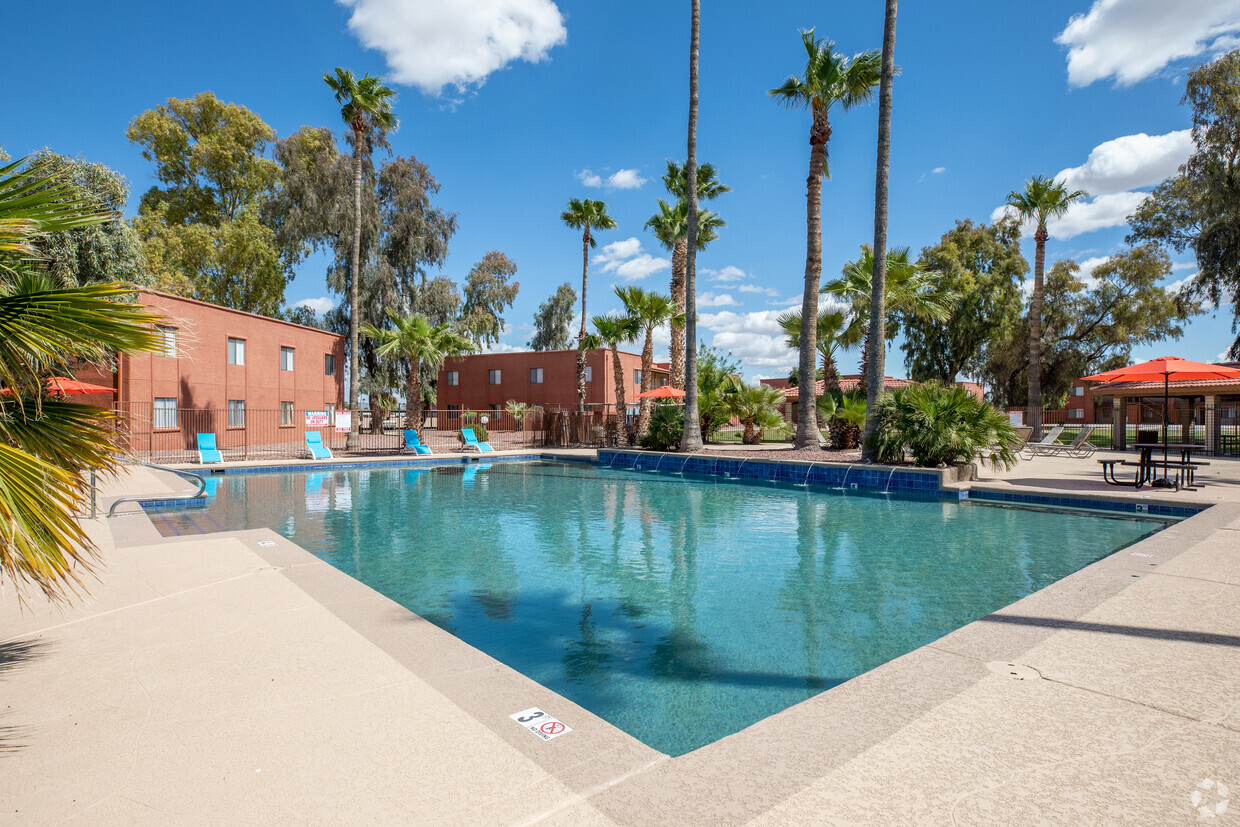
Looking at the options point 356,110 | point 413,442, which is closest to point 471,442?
point 413,442

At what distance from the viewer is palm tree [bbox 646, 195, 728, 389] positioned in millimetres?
21812

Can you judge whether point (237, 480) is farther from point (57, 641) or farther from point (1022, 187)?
point (1022, 187)

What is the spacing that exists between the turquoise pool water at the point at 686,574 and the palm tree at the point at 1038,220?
57.3 ft

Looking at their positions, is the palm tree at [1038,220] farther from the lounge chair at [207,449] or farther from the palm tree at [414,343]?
the lounge chair at [207,449]

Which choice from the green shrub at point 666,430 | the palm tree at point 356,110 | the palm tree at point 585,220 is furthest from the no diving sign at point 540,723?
the palm tree at point 585,220

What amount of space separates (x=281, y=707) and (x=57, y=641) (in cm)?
195

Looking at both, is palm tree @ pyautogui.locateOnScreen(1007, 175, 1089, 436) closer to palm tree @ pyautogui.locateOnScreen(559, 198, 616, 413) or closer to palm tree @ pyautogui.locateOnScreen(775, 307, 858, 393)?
palm tree @ pyautogui.locateOnScreen(775, 307, 858, 393)

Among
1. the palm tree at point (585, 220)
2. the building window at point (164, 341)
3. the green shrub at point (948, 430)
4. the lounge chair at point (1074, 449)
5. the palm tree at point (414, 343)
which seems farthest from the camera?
the palm tree at point (585, 220)

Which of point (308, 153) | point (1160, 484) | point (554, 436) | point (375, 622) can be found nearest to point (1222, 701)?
point (375, 622)

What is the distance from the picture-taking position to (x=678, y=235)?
23016 millimetres

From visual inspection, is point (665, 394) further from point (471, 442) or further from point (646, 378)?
point (471, 442)

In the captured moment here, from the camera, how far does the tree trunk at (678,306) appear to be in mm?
21531

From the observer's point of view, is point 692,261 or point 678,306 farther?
point 678,306

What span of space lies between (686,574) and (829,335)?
16726 millimetres
